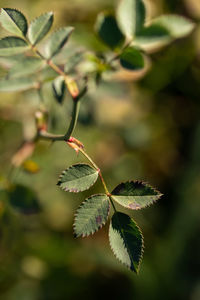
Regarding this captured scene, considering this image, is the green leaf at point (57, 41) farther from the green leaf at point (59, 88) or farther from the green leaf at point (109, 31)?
the green leaf at point (109, 31)

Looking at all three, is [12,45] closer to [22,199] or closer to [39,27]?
[39,27]

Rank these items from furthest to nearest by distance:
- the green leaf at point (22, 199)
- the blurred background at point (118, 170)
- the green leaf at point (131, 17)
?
the blurred background at point (118, 170)
the green leaf at point (22, 199)
the green leaf at point (131, 17)

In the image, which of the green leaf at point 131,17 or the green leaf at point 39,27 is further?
the green leaf at point 131,17

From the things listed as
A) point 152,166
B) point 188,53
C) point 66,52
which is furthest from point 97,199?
point 188,53

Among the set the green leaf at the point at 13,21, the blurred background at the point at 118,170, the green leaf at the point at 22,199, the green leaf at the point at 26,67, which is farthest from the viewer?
the blurred background at the point at 118,170

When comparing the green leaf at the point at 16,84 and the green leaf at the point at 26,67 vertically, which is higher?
the green leaf at the point at 26,67

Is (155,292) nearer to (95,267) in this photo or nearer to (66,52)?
(95,267)

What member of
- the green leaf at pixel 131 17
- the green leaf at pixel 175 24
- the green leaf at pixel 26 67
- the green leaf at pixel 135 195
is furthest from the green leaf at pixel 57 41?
the green leaf at pixel 135 195

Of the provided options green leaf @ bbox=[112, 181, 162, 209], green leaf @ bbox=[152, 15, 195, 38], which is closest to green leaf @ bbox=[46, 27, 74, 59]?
green leaf @ bbox=[152, 15, 195, 38]
